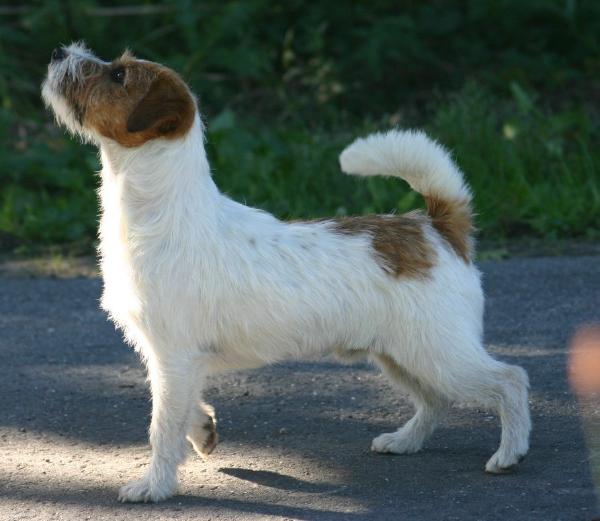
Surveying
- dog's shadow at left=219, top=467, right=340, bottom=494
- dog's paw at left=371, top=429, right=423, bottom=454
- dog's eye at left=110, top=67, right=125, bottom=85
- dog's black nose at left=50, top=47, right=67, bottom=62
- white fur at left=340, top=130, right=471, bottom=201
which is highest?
dog's black nose at left=50, top=47, right=67, bottom=62

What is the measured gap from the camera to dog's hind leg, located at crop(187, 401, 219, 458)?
450 centimetres

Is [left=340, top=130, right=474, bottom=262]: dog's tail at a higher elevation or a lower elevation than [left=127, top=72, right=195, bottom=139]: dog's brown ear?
lower

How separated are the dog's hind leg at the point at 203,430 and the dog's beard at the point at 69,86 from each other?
1200 mm

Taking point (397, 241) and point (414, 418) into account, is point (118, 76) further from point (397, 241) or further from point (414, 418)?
point (414, 418)

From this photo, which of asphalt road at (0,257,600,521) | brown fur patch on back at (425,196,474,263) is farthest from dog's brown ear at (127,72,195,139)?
asphalt road at (0,257,600,521)

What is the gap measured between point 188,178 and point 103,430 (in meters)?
1.42

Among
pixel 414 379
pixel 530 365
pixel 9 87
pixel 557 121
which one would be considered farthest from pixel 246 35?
pixel 414 379

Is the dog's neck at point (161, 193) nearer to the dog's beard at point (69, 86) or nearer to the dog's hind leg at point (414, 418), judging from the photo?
the dog's beard at point (69, 86)

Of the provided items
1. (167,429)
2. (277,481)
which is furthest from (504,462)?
(167,429)

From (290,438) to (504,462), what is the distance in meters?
1.02

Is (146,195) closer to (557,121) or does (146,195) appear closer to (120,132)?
(120,132)

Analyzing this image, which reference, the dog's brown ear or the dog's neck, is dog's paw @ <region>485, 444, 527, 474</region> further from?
the dog's brown ear

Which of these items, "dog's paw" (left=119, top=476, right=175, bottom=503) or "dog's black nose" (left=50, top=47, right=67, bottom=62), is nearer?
A: "dog's paw" (left=119, top=476, right=175, bottom=503)

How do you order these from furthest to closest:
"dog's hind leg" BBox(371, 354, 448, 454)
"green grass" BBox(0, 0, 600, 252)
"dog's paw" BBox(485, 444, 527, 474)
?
1. "green grass" BBox(0, 0, 600, 252)
2. "dog's hind leg" BBox(371, 354, 448, 454)
3. "dog's paw" BBox(485, 444, 527, 474)
